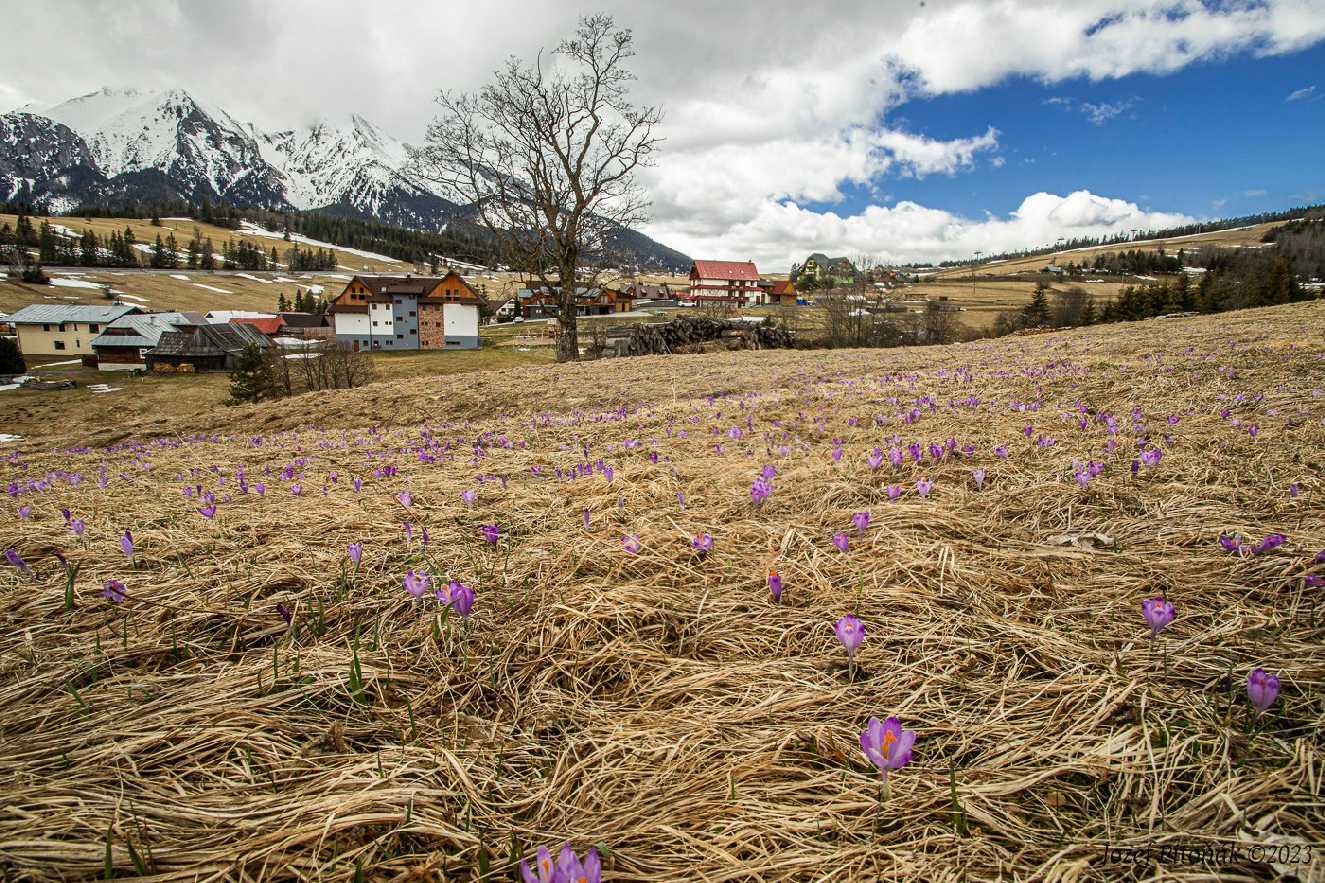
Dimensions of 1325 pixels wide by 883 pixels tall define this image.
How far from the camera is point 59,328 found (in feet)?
242

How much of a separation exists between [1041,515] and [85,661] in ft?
12.7

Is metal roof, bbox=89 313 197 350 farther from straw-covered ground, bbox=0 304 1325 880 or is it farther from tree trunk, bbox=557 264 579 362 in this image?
straw-covered ground, bbox=0 304 1325 880

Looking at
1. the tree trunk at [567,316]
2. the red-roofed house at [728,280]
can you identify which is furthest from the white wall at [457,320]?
the tree trunk at [567,316]

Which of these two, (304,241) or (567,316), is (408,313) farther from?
(304,241)

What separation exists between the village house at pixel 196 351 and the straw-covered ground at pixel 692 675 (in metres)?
75.2

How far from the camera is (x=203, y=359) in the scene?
2514 inches

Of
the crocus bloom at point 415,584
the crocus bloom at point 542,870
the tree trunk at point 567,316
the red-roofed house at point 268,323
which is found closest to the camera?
the crocus bloom at point 542,870

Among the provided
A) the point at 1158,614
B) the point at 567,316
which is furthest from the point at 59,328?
the point at 1158,614

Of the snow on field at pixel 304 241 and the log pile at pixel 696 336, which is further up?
the snow on field at pixel 304 241

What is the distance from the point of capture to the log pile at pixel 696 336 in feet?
75.3

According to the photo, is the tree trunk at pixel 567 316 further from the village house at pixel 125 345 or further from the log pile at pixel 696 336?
the village house at pixel 125 345

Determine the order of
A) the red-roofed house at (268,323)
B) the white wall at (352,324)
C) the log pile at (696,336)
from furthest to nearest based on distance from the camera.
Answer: the red-roofed house at (268,323), the white wall at (352,324), the log pile at (696,336)

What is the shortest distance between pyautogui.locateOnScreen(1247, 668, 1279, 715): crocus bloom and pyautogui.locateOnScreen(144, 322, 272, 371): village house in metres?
77.6

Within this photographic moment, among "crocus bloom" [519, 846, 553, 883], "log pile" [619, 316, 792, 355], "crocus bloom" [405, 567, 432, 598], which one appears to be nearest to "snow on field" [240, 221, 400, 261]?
"log pile" [619, 316, 792, 355]
